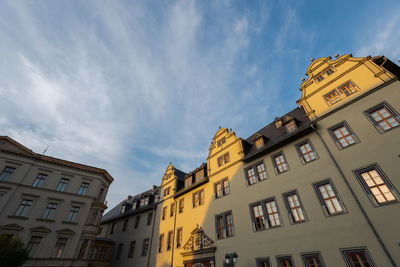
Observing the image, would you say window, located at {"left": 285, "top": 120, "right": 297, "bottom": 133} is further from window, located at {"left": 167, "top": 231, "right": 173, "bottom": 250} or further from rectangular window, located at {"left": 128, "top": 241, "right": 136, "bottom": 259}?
rectangular window, located at {"left": 128, "top": 241, "right": 136, "bottom": 259}

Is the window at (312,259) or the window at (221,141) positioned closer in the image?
the window at (312,259)

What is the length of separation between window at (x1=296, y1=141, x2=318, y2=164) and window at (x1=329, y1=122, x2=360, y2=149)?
5.57 ft

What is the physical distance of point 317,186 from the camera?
1354 cm

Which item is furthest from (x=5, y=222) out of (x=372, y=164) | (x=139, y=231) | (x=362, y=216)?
(x=372, y=164)

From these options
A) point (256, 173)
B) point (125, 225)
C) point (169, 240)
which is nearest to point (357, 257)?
point (256, 173)

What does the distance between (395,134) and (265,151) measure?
8.64m

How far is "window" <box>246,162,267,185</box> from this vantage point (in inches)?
688

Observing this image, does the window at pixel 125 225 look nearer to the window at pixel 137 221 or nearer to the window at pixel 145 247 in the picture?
the window at pixel 137 221

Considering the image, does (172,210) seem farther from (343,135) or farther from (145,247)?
(343,135)

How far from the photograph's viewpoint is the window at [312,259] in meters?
11.7

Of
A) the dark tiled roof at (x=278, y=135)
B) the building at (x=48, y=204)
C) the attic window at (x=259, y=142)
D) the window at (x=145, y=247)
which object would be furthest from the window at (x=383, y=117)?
the building at (x=48, y=204)

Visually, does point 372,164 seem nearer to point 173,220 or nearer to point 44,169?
point 173,220

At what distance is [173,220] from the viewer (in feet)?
82.2

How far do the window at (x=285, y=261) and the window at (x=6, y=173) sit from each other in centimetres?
3166
